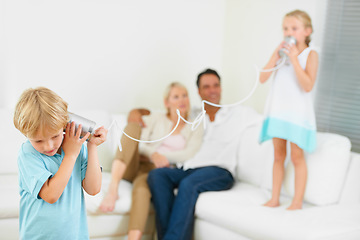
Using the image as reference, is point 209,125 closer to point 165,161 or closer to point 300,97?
point 165,161

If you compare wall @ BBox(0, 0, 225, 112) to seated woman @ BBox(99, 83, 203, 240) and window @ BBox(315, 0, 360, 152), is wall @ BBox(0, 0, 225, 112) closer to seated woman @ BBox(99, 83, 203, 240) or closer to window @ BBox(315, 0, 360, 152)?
seated woman @ BBox(99, 83, 203, 240)

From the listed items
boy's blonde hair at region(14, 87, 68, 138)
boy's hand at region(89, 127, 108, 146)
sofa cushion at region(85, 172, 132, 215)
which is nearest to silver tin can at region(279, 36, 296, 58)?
sofa cushion at region(85, 172, 132, 215)

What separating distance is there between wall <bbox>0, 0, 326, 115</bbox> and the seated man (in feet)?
1.65

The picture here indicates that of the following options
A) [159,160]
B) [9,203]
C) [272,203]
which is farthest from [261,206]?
[9,203]

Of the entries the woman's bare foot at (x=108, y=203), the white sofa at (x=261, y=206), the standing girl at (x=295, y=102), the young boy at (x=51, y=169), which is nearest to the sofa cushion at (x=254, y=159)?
the white sofa at (x=261, y=206)

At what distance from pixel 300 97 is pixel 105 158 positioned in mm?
1158

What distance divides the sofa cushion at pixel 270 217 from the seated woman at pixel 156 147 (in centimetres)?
34

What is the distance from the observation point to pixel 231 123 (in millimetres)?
2727

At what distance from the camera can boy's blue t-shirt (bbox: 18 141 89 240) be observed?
4.16ft

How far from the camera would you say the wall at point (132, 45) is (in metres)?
2.94

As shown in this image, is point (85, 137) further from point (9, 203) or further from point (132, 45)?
point (132, 45)

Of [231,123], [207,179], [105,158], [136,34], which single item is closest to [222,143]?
[231,123]

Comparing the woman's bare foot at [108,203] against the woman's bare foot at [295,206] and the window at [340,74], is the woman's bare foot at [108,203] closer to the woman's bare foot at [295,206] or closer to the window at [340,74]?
the woman's bare foot at [295,206]

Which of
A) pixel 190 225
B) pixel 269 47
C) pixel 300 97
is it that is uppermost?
pixel 269 47
